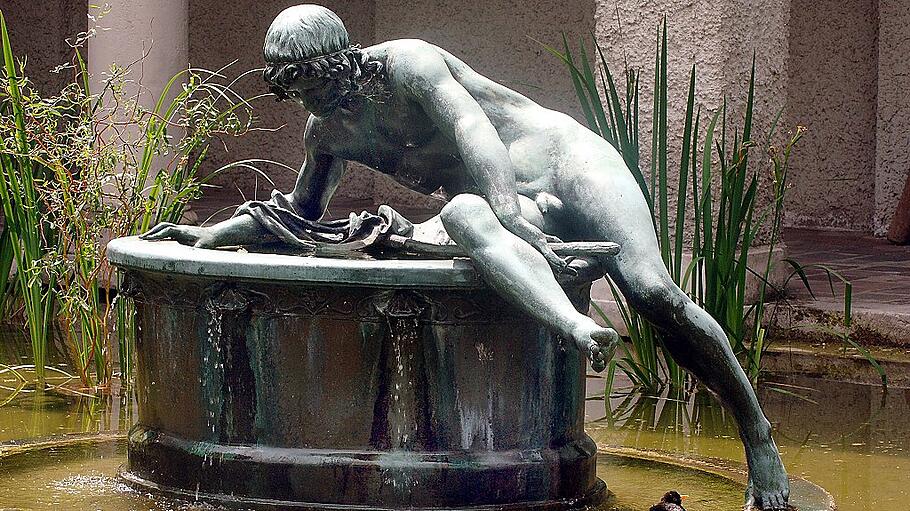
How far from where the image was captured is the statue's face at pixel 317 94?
3.95 meters

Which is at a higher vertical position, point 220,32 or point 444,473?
point 220,32

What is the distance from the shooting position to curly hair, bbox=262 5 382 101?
388 centimetres

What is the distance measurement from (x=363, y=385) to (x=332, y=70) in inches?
30.8

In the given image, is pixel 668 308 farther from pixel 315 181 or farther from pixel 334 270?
pixel 315 181

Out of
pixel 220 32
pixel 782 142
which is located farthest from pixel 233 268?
pixel 220 32

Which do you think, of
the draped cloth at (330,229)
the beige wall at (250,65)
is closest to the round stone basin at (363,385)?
the draped cloth at (330,229)

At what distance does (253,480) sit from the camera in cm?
386

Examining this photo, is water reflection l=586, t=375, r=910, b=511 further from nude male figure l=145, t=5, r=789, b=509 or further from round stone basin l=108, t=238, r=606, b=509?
round stone basin l=108, t=238, r=606, b=509

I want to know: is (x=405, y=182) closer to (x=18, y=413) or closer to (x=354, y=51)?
(x=354, y=51)

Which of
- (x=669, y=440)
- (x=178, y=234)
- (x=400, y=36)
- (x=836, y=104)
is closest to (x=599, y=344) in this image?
(x=178, y=234)

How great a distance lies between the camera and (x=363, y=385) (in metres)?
3.80

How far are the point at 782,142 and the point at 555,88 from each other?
363cm

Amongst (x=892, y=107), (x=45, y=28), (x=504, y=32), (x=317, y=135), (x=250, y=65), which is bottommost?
(x=317, y=135)

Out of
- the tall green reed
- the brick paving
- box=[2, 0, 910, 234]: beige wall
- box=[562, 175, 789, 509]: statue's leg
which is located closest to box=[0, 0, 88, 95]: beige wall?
box=[2, 0, 910, 234]: beige wall
